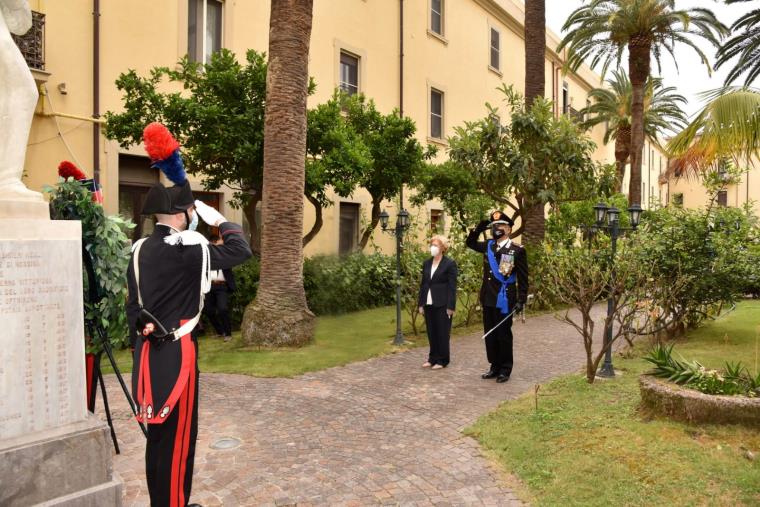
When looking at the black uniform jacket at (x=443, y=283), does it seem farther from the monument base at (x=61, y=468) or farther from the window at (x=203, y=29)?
the window at (x=203, y=29)

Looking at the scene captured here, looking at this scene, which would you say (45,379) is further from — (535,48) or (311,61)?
(535,48)

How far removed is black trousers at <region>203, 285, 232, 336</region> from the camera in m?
9.82

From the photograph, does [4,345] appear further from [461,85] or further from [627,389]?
[461,85]

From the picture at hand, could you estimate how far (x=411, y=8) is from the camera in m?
19.3

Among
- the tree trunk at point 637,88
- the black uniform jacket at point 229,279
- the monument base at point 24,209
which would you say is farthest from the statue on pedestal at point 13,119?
the tree trunk at point 637,88

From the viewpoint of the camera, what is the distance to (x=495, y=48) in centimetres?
2483

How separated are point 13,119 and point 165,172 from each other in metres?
1.12

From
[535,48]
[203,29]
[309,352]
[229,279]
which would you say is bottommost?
[309,352]

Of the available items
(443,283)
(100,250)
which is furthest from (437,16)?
(100,250)

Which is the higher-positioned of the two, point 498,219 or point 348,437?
point 498,219

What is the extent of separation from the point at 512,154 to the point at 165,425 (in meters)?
11.0

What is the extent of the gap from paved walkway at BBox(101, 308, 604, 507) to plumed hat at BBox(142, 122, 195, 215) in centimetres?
205

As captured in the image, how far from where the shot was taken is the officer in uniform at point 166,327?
3.21m

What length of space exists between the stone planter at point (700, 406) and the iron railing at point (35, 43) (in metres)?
11.1
